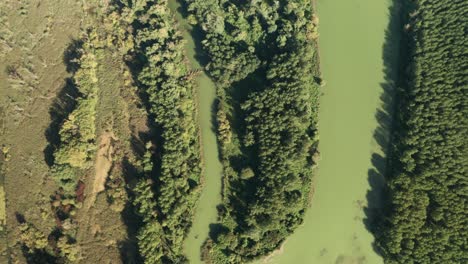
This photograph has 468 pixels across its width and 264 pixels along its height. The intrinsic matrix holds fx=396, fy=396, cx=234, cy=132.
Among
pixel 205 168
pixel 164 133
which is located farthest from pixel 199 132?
pixel 164 133

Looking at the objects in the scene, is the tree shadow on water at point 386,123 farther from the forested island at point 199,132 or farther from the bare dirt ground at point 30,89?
the bare dirt ground at point 30,89

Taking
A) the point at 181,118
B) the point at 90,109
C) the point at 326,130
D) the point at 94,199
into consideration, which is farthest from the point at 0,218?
the point at 326,130

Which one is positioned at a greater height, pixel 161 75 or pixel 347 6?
pixel 347 6

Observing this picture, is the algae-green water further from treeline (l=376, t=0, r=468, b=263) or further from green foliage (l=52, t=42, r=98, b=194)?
green foliage (l=52, t=42, r=98, b=194)

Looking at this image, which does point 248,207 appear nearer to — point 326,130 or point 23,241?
point 326,130

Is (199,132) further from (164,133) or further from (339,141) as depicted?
(339,141)

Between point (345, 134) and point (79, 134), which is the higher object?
point (79, 134)

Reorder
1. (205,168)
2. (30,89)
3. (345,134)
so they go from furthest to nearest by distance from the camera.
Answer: (30,89) < (345,134) < (205,168)
